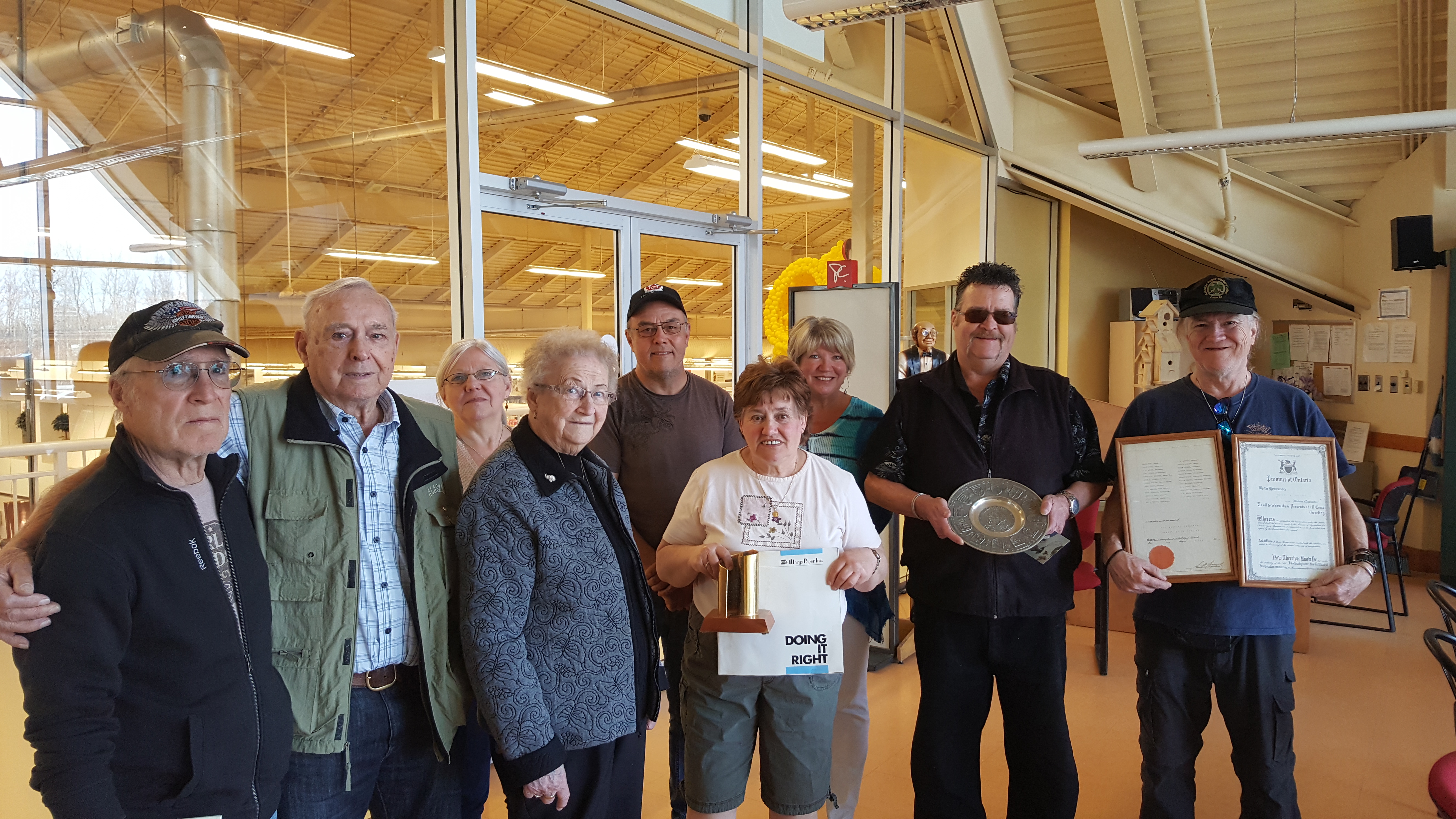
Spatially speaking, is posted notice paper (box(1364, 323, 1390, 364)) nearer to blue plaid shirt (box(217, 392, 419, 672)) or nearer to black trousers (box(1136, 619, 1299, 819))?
black trousers (box(1136, 619, 1299, 819))

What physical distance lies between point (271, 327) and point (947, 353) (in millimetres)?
6816

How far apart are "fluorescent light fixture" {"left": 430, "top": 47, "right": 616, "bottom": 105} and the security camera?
3.96ft

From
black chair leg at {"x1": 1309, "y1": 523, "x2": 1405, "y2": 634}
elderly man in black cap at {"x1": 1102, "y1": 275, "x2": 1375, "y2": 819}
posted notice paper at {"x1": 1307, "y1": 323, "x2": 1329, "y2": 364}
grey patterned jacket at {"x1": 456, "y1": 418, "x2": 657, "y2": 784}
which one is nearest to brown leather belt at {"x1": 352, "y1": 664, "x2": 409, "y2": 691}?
grey patterned jacket at {"x1": 456, "y1": 418, "x2": 657, "y2": 784}

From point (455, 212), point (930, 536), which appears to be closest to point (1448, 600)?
point (930, 536)

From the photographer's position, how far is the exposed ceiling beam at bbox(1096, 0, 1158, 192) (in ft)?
23.6

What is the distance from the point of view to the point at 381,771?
1866 millimetres

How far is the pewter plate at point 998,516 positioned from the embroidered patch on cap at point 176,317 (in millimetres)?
1848

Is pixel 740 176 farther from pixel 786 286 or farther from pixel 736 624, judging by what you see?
pixel 736 624

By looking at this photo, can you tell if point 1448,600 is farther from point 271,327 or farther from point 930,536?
point 271,327

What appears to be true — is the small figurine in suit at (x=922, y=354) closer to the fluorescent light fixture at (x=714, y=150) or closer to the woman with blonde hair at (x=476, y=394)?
the fluorescent light fixture at (x=714, y=150)

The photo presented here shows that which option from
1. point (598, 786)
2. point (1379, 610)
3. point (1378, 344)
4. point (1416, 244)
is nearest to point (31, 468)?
point (598, 786)

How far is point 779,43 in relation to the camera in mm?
5664

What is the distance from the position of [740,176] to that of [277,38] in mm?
2765

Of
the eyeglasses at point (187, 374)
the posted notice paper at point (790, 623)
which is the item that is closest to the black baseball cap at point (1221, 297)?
the posted notice paper at point (790, 623)
